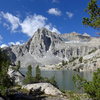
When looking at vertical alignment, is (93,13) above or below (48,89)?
above

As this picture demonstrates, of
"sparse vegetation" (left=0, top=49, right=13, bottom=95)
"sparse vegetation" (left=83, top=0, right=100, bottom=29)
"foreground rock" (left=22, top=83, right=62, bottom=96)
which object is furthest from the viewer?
"foreground rock" (left=22, top=83, right=62, bottom=96)

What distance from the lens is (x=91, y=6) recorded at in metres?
20.5

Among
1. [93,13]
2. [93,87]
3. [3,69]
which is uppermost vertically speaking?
[93,13]

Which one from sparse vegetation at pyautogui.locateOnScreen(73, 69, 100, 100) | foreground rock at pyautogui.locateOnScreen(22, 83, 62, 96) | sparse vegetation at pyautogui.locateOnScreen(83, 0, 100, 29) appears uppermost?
sparse vegetation at pyautogui.locateOnScreen(83, 0, 100, 29)

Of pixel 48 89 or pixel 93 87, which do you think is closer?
pixel 93 87

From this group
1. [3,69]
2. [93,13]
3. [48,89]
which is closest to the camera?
[93,13]

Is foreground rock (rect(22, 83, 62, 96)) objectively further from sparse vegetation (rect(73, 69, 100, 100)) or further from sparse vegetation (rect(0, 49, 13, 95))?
sparse vegetation (rect(73, 69, 100, 100))

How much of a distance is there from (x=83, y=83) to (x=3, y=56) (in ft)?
58.9

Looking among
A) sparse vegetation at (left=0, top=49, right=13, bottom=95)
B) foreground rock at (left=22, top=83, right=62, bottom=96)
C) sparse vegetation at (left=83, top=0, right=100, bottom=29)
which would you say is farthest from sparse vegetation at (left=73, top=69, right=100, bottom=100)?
foreground rock at (left=22, top=83, right=62, bottom=96)

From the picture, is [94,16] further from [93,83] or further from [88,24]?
[93,83]

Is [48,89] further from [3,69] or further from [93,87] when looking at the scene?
[93,87]

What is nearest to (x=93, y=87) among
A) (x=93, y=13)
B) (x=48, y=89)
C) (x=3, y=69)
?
(x=93, y=13)

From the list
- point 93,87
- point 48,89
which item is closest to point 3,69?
point 48,89

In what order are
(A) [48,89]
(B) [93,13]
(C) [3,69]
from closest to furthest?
(B) [93,13]
(C) [3,69]
(A) [48,89]
